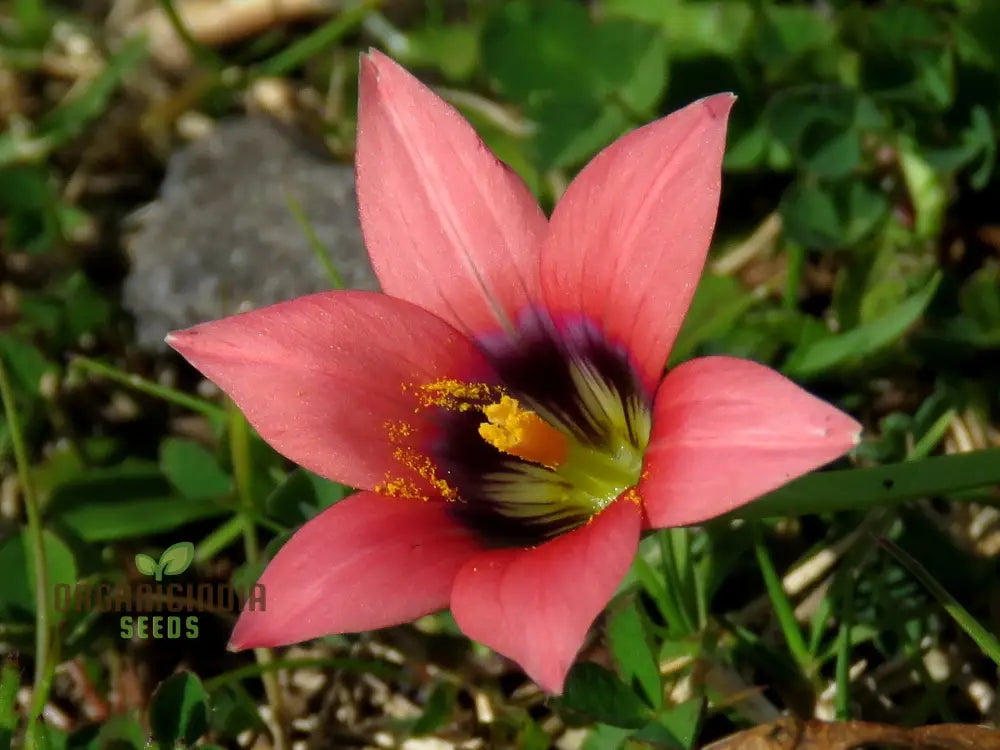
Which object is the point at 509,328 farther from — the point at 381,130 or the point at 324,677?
the point at 324,677

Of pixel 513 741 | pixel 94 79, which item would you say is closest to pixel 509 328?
pixel 513 741

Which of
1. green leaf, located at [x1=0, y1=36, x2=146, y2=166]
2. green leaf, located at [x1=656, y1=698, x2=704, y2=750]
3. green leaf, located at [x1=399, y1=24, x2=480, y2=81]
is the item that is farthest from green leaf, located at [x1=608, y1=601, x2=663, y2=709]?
green leaf, located at [x1=0, y1=36, x2=146, y2=166]

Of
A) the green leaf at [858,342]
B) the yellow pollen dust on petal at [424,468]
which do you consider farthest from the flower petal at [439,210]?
the green leaf at [858,342]

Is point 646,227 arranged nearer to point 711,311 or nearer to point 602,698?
point 602,698

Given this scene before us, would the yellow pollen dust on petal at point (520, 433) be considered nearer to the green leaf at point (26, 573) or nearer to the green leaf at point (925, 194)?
the green leaf at point (26, 573)

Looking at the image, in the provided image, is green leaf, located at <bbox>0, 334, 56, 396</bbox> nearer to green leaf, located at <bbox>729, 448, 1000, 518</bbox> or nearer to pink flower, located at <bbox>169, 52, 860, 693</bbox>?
pink flower, located at <bbox>169, 52, 860, 693</bbox>

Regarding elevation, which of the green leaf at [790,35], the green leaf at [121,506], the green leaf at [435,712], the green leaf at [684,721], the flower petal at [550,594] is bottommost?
the green leaf at [435,712]
